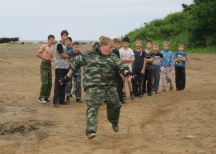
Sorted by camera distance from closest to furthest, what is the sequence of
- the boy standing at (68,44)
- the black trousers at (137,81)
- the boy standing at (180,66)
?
the boy standing at (68,44) → the black trousers at (137,81) → the boy standing at (180,66)

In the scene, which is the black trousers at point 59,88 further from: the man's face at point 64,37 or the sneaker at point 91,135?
the sneaker at point 91,135

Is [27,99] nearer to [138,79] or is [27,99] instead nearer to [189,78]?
[138,79]

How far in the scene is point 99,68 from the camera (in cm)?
782

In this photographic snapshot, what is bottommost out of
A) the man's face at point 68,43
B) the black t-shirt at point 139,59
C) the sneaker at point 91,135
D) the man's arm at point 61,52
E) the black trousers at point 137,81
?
the sneaker at point 91,135

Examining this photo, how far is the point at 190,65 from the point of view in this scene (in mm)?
25031

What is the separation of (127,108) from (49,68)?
8.09ft

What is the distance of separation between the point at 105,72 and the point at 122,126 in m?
1.73

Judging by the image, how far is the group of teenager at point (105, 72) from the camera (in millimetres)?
7816

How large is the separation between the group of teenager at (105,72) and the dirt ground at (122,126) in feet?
1.26

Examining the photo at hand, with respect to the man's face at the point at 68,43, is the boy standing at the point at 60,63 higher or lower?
lower

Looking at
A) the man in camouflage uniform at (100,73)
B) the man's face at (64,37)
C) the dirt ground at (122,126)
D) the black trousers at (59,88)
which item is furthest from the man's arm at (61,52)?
the man in camouflage uniform at (100,73)

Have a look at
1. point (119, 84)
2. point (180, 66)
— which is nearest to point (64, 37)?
point (119, 84)

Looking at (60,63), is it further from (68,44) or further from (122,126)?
(122,126)

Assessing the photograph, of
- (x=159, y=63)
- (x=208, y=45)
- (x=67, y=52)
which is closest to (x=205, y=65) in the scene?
(x=208, y=45)
